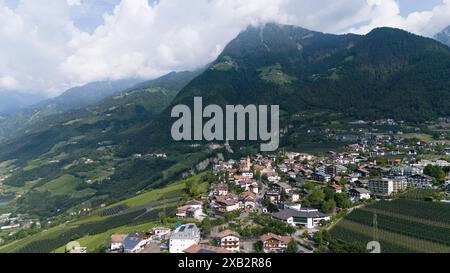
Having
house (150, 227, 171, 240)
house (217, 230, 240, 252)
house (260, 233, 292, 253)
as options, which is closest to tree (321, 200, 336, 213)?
house (260, 233, 292, 253)

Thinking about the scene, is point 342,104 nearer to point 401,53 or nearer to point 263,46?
point 401,53

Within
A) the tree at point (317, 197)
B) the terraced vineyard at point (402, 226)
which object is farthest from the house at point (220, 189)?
the terraced vineyard at point (402, 226)

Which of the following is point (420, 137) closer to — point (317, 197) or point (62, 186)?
point (317, 197)

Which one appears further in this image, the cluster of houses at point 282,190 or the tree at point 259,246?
the cluster of houses at point 282,190

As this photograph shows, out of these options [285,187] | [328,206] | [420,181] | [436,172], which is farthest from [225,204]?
[436,172]

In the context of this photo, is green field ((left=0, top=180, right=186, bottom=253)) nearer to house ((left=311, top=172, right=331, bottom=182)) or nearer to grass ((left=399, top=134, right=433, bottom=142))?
house ((left=311, top=172, right=331, bottom=182))

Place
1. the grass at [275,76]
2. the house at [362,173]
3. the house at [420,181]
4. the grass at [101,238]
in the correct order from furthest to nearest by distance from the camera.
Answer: the grass at [275,76]
the house at [362,173]
the house at [420,181]
the grass at [101,238]

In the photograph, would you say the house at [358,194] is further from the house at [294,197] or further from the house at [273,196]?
the house at [273,196]
